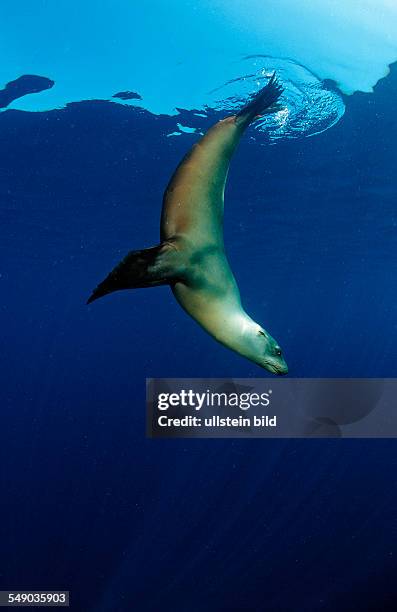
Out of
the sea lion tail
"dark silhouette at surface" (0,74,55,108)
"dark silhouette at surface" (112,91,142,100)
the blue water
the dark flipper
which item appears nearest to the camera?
the dark flipper

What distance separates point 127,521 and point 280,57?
53.3 feet

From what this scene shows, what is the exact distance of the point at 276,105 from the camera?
218cm

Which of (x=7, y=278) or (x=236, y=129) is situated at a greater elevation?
(x=7, y=278)

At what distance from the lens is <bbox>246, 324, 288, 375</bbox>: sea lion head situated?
1.89 meters

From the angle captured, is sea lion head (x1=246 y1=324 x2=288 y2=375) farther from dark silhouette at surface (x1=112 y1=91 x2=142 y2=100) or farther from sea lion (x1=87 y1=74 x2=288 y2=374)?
dark silhouette at surface (x1=112 y1=91 x2=142 y2=100)

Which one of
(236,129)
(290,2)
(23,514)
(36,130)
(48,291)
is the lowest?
(236,129)

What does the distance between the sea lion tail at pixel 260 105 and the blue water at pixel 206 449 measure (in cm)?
1144

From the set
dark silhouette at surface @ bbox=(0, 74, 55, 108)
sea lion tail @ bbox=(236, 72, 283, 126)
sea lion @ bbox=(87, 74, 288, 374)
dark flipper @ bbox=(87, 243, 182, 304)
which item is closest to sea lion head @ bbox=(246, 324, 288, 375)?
sea lion @ bbox=(87, 74, 288, 374)

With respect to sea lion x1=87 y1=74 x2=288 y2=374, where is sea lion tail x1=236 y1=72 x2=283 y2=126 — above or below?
Result: above

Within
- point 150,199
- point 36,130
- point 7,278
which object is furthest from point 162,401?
point 7,278

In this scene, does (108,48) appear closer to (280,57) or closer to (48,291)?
(280,57)

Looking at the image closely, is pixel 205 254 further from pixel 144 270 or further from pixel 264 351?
pixel 264 351

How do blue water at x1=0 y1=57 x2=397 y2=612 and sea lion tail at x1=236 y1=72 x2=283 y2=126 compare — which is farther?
blue water at x1=0 y1=57 x2=397 y2=612

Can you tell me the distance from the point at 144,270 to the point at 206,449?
127 feet
